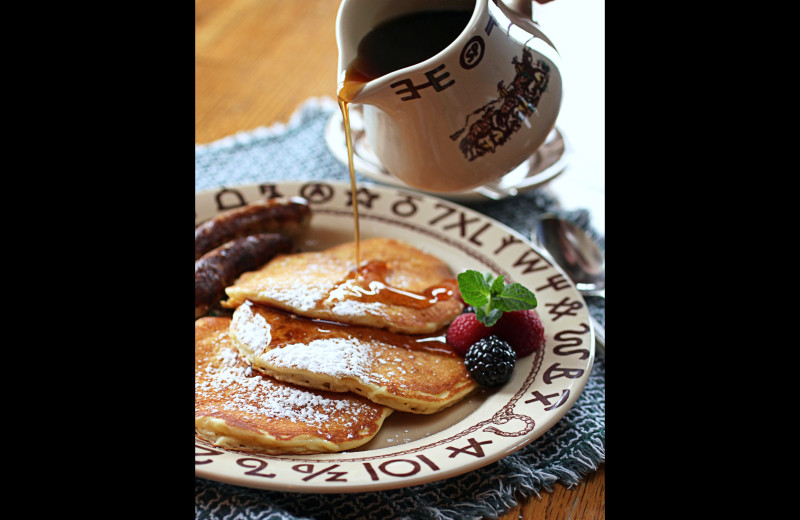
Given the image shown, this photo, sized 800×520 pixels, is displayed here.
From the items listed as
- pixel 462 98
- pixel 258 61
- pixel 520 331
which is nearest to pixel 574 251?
pixel 520 331

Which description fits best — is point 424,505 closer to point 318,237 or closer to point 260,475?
point 260,475

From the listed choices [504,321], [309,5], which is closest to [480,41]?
[504,321]

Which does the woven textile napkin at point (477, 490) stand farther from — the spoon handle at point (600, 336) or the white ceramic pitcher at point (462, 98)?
the white ceramic pitcher at point (462, 98)

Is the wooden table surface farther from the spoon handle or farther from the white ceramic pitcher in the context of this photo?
the spoon handle

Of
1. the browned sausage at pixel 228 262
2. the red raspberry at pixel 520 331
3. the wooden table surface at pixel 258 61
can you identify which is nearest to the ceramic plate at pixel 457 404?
the red raspberry at pixel 520 331

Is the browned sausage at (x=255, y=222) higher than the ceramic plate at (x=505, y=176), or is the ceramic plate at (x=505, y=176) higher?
the ceramic plate at (x=505, y=176)
